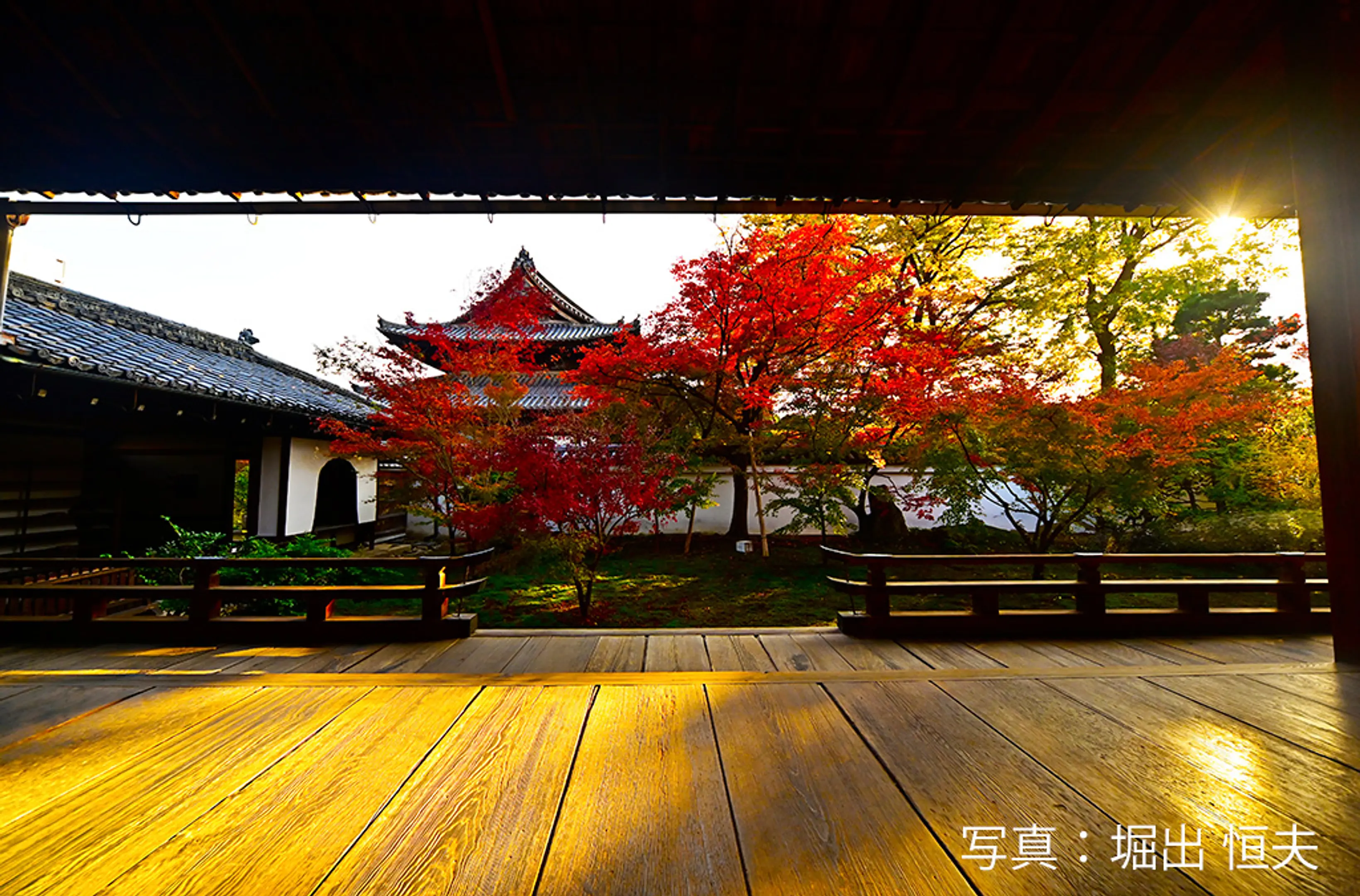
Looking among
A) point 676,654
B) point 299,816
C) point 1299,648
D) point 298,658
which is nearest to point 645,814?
point 299,816

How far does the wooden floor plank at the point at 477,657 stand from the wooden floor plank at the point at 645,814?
95 cm

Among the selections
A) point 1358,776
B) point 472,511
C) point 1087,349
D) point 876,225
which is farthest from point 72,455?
point 1087,349

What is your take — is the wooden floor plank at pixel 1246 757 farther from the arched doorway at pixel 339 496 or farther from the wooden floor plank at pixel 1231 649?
the arched doorway at pixel 339 496

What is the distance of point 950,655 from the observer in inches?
125

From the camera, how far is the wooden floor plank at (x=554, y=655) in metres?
2.96

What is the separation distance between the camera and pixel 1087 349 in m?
12.0

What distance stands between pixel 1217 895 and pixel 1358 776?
1107 millimetres

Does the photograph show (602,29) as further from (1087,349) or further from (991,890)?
(1087,349)

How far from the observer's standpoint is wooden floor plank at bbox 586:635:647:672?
300 centimetres

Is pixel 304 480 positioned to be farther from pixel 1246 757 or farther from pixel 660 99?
pixel 1246 757

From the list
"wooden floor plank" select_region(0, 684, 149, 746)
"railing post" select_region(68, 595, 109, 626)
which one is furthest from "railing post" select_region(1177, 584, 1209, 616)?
"railing post" select_region(68, 595, 109, 626)

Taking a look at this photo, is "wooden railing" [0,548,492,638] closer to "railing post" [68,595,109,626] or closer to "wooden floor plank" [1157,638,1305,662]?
"railing post" [68,595,109,626]

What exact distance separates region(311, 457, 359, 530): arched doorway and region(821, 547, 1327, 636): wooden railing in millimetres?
10695

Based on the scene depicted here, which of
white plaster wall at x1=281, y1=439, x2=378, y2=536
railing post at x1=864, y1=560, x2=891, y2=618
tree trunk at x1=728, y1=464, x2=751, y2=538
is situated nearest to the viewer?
railing post at x1=864, y1=560, x2=891, y2=618
